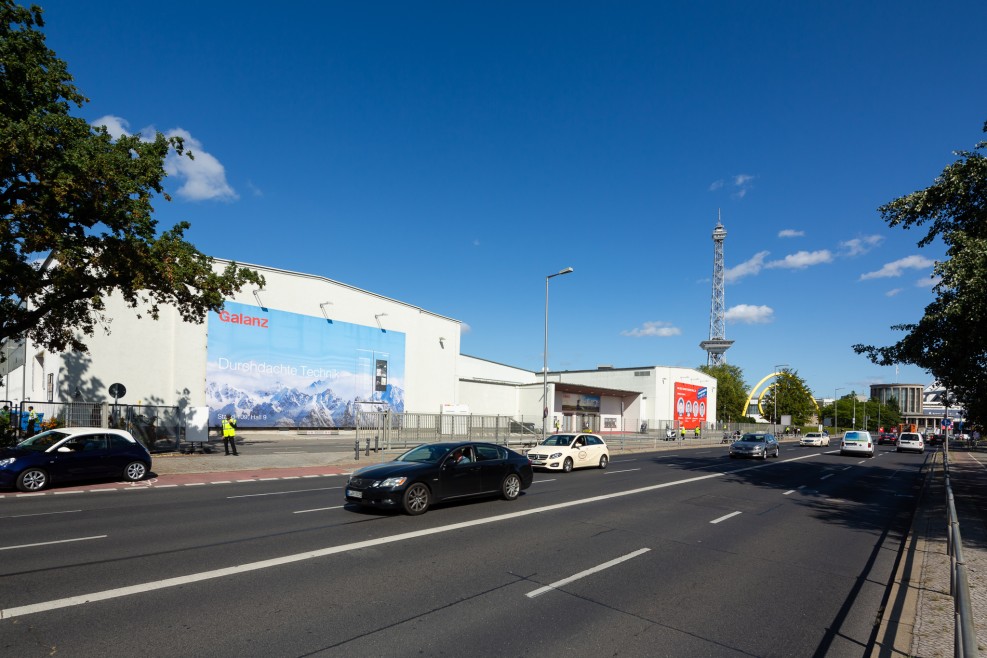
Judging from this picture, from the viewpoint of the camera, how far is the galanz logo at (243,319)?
38.9 metres

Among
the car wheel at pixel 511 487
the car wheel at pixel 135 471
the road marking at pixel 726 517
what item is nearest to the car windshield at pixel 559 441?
the car wheel at pixel 511 487

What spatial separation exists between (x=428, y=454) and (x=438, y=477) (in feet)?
2.69

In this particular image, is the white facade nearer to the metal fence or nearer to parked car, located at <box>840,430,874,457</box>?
the metal fence

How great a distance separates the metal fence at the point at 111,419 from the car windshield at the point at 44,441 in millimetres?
9200

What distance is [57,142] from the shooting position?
1733 cm

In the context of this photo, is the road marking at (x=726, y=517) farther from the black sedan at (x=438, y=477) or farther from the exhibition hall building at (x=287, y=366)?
the exhibition hall building at (x=287, y=366)

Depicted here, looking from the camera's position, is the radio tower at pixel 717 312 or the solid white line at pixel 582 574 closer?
the solid white line at pixel 582 574

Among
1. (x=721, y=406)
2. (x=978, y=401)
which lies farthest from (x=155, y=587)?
(x=721, y=406)

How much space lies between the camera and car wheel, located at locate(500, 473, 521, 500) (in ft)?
44.3

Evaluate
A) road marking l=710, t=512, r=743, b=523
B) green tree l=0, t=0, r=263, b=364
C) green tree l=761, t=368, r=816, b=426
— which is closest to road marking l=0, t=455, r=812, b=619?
road marking l=710, t=512, r=743, b=523

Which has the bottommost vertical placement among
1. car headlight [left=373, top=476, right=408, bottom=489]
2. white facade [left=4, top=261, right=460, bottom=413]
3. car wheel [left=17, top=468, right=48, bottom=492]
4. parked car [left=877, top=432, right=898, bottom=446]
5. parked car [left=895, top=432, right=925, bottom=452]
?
parked car [left=877, top=432, right=898, bottom=446]

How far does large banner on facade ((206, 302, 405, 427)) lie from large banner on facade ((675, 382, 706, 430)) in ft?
125

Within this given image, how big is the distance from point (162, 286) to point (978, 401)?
2817 cm

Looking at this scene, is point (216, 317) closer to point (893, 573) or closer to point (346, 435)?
point (346, 435)
